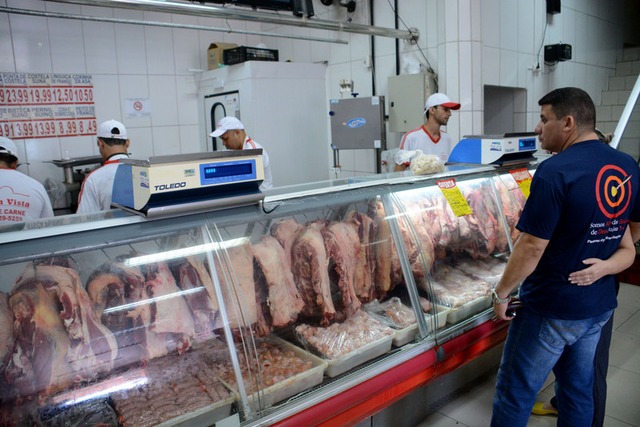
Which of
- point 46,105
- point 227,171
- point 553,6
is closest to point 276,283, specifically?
point 227,171

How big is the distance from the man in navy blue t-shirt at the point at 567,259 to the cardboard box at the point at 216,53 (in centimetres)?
→ 529

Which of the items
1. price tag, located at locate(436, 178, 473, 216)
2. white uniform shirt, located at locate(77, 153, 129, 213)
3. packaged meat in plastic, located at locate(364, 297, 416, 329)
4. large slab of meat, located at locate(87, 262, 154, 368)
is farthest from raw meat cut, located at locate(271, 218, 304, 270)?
white uniform shirt, located at locate(77, 153, 129, 213)

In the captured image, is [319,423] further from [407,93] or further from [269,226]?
[407,93]

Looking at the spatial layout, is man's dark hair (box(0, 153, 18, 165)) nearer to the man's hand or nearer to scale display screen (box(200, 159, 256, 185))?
scale display screen (box(200, 159, 256, 185))

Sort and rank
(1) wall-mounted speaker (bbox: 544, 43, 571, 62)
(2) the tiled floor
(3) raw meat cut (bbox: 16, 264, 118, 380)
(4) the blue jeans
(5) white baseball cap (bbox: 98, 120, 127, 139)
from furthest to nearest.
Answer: (1) wall-mounted speaker (bbox: 544, 43, 571, 62) → (5) white baseball cap (bbox: 98, 120, 127, 139) → (2) the tiled floor → (4) the blue jeans → (3) raw meat cut (bbox: 16, 264, 118, 380)

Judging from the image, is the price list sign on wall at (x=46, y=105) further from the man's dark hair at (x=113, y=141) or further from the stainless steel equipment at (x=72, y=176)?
the man's dark hair at (x=113, y=141)

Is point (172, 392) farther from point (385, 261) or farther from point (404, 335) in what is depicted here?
point (385, 261)

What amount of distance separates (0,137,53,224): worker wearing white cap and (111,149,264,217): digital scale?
5.10 ft

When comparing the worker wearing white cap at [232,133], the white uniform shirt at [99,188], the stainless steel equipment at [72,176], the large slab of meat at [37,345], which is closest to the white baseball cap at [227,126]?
the worker wearing white cap at [232,133]

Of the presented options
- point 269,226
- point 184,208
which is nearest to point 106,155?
point 269,226

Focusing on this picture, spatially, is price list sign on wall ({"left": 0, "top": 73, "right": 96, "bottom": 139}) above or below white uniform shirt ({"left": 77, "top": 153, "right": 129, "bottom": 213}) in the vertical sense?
above

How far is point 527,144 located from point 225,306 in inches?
99.8

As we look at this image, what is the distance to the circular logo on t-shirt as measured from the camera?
214cm

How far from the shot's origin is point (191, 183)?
1.91 metres
